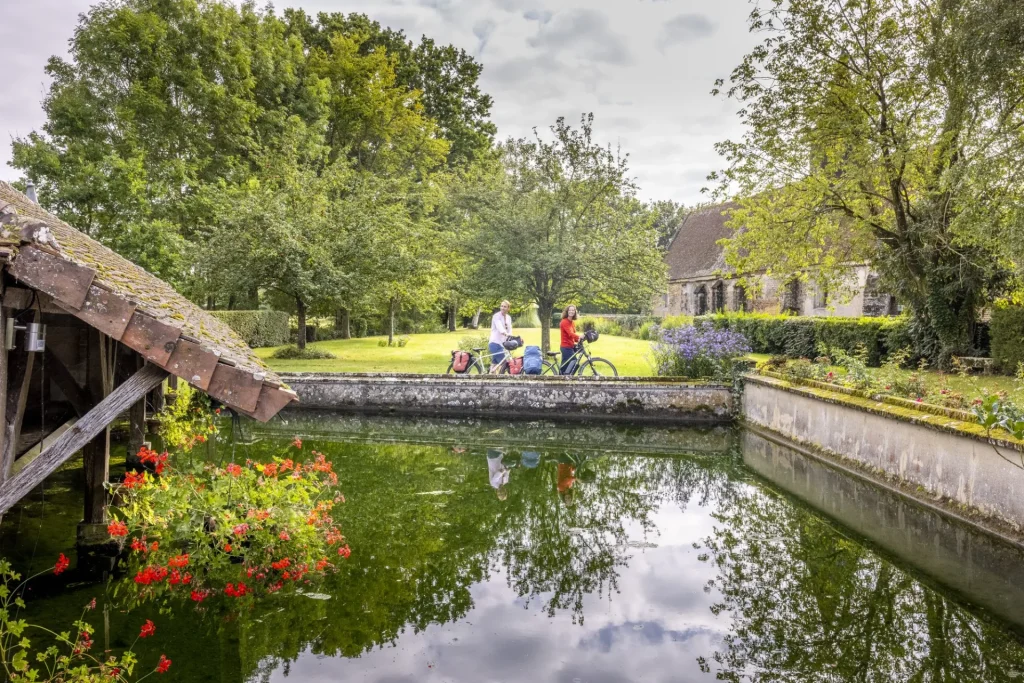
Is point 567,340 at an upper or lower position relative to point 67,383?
upper

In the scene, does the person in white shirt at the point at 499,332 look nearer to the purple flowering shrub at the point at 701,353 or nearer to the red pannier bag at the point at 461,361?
the red pannier bag at the point at 461,361

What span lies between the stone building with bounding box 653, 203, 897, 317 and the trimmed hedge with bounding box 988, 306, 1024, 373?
1087 centimetres

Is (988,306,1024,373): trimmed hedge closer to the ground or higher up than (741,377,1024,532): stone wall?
higher up

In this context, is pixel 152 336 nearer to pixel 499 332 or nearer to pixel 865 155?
pixel 499 332

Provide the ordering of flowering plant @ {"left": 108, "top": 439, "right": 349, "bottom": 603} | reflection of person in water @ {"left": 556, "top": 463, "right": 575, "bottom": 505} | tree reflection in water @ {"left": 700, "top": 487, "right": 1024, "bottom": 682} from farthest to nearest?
1. reflection of person in water @ {"left": 556, "top": 463, "right": 575, "bottom": 505}
2. flowering plant @ {"left": 108, "top": 439, "right": 349, "bottom": 603}
3. tree reflection in water @ {"left": 700, "top": 487, "right": 1024, "bottom": 682}

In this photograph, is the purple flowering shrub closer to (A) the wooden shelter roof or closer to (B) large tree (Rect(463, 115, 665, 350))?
(B) large tree (Rect(463, 115, 665, 350))

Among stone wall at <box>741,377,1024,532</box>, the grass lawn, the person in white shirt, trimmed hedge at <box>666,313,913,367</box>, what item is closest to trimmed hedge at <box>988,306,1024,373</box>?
trimmed hedge at <box>666,313,913,367</box>

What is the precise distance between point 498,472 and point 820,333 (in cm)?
1413

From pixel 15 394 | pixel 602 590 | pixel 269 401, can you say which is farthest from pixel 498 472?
pixel 269 401

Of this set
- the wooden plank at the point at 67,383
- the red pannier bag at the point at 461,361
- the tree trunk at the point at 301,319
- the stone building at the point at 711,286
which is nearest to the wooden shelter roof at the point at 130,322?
the wooden plank at the point at 67,383

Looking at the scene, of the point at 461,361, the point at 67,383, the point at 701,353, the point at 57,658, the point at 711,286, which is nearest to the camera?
the point at 57,658

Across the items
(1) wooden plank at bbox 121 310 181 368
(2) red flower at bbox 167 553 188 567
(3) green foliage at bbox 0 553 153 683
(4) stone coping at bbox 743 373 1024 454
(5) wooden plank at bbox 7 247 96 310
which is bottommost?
(3) green foliage at bbox 0 553 153 683

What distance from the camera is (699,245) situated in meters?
39.7

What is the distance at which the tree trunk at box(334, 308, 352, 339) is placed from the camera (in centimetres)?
3222
